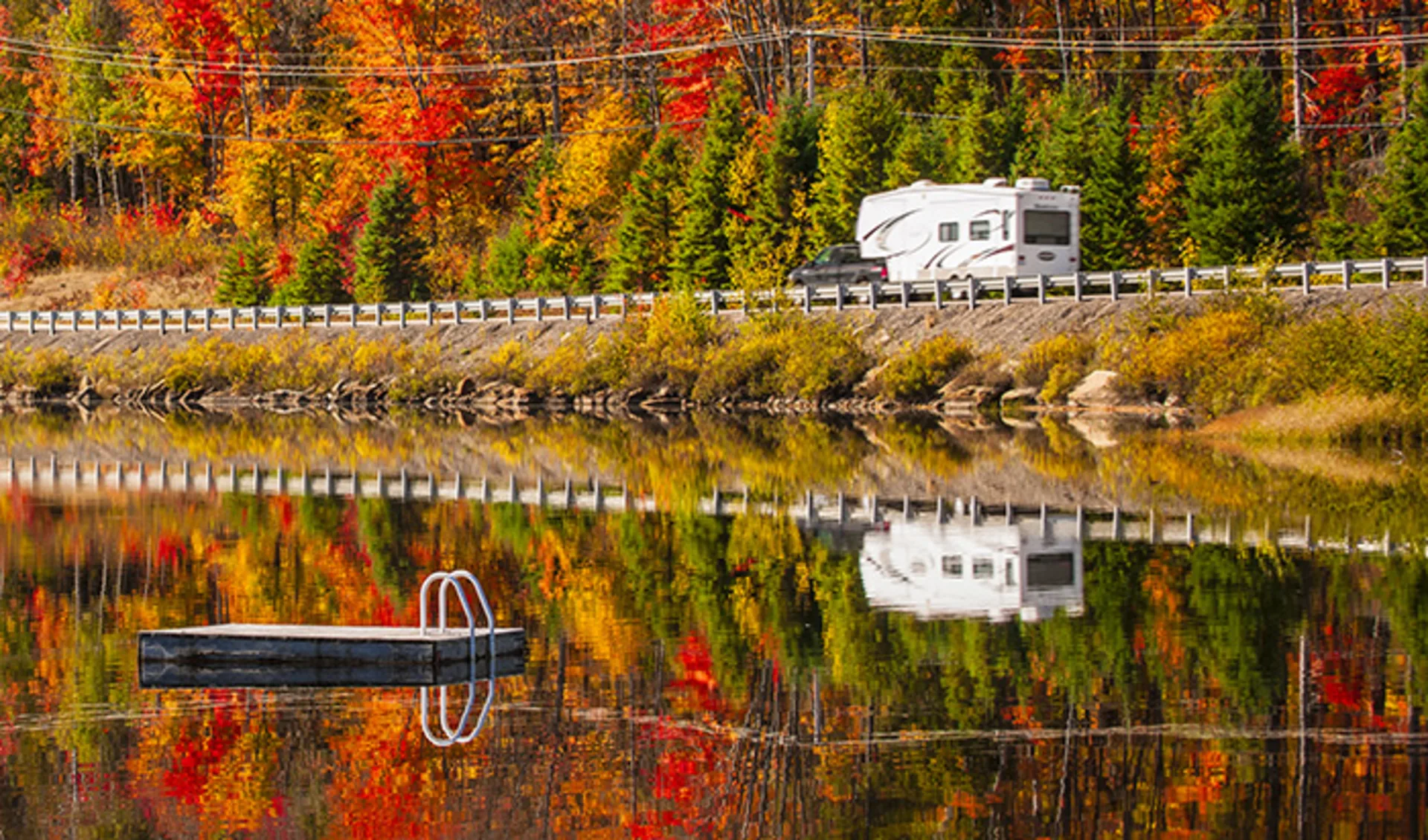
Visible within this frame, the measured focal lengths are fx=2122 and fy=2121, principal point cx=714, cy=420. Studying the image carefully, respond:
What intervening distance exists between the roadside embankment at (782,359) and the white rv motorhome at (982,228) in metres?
1.42

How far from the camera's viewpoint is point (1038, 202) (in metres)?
57.5

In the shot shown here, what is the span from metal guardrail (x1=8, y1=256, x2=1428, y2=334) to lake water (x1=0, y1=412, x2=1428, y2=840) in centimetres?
1604

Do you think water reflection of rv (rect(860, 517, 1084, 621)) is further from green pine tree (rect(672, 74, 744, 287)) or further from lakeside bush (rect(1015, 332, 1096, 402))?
green pine tree (rect(672, 74, 744, 287))

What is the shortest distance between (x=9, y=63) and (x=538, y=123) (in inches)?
1258

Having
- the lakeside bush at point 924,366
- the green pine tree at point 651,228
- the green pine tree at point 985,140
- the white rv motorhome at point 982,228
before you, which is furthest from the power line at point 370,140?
the lakeside bush at point 924,366

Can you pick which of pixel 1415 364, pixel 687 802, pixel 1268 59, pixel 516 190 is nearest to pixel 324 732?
pixel 687 802

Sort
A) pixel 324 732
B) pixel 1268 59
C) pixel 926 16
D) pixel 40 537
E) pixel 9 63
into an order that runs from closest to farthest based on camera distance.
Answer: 1. pixel 324 732
2. pixel 40 537
3. pixel 1268 59
4. pixel 926 16
5. pixel 9 63

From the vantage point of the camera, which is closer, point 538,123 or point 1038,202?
point 1038,202

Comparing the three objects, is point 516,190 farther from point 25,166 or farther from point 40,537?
point 40,537

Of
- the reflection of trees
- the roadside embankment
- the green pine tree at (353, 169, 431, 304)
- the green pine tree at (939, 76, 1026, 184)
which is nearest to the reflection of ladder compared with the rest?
the reflection of trees

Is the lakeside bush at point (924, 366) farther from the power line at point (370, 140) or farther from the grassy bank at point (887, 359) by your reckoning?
the power line at point (370, 140)

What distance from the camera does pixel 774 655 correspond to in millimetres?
17531

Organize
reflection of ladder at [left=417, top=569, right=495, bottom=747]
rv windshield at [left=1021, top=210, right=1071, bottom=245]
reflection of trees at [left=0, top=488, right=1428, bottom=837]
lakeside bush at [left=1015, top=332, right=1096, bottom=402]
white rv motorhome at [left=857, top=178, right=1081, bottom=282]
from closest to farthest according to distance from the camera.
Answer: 1. reflection of trees at [left=0, top=488, right=1428, bottom=837]
2. reflection of ladder at [left=417, top=569, right=495, bottom=747]
3. lakeside bush at [left=1015, top=332, right=1096, bottom=402]
4. white rv motorhome at [left=857, top=178, right=1081, bottom=282]
5. rv windshield at [left=1021, top=210, right=1071, bottom=245]

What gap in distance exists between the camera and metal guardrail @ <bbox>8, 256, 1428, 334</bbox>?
51.4 metres
